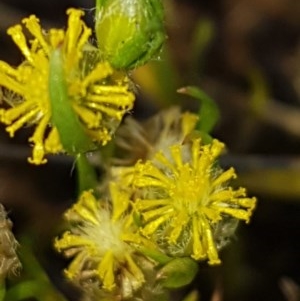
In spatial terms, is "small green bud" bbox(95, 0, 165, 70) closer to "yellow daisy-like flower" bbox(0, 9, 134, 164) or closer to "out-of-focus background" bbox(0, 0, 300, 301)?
"yellow daisy-like flower" bbox(0, 9, 134, 164)

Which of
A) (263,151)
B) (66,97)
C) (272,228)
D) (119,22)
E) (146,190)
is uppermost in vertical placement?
(119,22)

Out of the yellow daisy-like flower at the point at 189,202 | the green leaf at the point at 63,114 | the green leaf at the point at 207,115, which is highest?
the green leaf at the point at 63,114

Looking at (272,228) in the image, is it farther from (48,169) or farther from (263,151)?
(48,169)

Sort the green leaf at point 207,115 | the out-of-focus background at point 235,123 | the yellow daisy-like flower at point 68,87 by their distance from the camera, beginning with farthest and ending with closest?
the out-of-focus background at point 235,123
the green leaf at point 207,115
the yellow daisy-like flower at point 68,87

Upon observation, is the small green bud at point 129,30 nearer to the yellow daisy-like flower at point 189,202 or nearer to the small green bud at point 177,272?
the yellow daisy-like flower at point 189,202

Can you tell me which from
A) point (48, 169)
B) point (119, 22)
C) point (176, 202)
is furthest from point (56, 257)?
point (119, 22)

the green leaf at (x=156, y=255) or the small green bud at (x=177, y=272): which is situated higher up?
the green leaf at (x=156, y=255)

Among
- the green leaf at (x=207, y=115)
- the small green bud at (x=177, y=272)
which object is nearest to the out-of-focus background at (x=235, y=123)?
the green leaf at (x=207, y=115)

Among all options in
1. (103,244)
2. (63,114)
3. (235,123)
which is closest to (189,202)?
(103,244)
